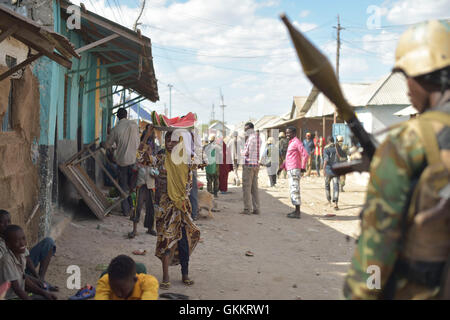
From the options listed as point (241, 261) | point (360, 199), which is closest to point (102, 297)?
point (241, 261)

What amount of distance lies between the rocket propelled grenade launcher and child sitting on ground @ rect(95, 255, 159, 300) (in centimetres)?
158

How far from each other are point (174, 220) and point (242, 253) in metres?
2.08

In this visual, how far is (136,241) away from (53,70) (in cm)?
289

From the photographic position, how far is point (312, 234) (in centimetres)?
Answer: 799

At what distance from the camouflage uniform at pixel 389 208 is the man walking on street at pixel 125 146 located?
6.72 meters

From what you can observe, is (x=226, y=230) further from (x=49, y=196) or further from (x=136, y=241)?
(x=49, y=196)

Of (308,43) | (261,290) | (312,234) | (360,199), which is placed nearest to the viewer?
(308,43)

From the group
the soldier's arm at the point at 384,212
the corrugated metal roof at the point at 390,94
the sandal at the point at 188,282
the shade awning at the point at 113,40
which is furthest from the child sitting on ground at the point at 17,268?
the corrugated metal roof at the point at 390,94

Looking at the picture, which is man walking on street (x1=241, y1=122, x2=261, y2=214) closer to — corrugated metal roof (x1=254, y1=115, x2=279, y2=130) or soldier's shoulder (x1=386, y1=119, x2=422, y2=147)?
soldier's shoulder (x1=386, y1=119, x2=422, y2=147)

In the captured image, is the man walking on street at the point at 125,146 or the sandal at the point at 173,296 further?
the man walking on street at the point at 125,146

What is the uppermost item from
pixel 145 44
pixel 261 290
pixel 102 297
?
pixel 145 44

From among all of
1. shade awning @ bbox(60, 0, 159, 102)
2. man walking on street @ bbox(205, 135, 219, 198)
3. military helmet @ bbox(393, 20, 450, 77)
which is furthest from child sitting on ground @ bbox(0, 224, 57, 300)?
man walking on street @ bbox(205, 135, 219, 198)

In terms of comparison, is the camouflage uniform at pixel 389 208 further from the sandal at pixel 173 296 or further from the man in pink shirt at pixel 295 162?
the man in pink shirt at pixel 295 162

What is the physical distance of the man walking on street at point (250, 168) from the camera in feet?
32.1
